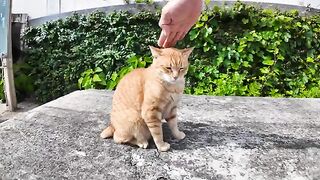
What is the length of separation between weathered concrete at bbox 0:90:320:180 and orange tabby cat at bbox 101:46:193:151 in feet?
0.25

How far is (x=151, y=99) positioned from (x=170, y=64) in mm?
160

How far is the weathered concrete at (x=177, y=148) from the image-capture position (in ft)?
4.80

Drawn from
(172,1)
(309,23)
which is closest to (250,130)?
(172,1)

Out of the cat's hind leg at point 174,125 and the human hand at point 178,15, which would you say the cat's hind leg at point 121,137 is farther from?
the human hand at point 178,15

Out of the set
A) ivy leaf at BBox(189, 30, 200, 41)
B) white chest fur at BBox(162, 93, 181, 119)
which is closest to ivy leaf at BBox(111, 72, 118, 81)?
ivy leaf at BBox(189, 30, 200, 41)

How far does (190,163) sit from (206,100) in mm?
1041

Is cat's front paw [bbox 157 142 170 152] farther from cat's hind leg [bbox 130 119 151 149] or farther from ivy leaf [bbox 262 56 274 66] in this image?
ivy leaf [bbox 262 56 274 66]

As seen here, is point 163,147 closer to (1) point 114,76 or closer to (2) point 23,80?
(1) point 114,76

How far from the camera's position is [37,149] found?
1.63 m

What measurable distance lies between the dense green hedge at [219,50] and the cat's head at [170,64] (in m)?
2.14

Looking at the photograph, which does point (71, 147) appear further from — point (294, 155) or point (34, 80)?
point (34, 80)

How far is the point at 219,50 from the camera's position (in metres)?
3.83

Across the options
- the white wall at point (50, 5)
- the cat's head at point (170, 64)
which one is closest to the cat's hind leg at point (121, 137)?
the cat's head at point (170, 64)

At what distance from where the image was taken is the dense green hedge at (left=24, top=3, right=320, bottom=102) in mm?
3752
